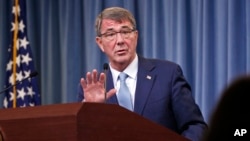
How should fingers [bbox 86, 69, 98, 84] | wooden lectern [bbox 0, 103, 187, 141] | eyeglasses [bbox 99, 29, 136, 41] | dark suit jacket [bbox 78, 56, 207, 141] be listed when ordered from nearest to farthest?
1. wooden lectern [bbox 0, 103, 187, 141]
2. fingers [bbox 86, 69, 98, 84]
3. dark suit jacket [bbox 78, 56, 207, 141]
4. eyeglasses [bbox 99, 29, 136, 41]

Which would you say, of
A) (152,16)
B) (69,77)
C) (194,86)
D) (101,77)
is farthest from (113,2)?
(101,77)

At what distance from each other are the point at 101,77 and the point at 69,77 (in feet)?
9.77

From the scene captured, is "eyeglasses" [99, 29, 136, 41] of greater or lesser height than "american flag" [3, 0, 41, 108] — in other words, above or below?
above

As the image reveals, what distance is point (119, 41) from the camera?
126 inches

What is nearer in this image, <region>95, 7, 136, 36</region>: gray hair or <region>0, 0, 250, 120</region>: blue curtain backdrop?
<region>95, 7, 136, 36</region>: gray hair

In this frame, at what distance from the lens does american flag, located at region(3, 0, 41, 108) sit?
5.21m

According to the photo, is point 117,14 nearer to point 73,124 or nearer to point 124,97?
point 124,97

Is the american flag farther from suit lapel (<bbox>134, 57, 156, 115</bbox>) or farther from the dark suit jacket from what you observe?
suit lapel (<bbox>134, 57, 156, 115</bbox>)

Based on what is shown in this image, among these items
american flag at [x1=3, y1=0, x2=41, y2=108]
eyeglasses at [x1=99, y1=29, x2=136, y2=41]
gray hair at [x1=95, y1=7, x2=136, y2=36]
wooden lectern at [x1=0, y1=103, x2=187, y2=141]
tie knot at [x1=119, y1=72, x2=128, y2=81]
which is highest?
gray hair at [x1=95, y1=7, x2=136, y2=36]

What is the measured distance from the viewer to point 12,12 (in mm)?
5344

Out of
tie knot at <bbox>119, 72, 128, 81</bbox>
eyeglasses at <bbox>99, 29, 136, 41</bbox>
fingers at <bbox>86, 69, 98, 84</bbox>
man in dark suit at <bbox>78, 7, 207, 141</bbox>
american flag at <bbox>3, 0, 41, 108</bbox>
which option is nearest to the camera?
fingers at <bbox>86, 69, 98, 84</bbox>

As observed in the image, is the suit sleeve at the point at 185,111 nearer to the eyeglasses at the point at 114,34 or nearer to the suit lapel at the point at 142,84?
the suit lapel at the point at 142,84

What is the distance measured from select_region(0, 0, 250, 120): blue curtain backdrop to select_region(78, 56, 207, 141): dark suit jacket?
3.23 feet

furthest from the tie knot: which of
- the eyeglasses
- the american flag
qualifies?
the american flag
